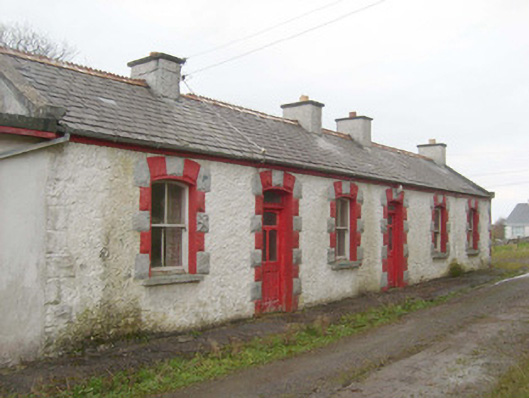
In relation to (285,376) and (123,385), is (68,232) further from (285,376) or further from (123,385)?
(285,376)

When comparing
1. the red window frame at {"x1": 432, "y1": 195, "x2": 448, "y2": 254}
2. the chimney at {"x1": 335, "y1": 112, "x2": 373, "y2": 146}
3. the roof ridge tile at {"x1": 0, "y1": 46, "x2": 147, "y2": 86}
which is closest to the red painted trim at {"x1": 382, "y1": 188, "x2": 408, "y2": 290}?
the chimney at {"x1": 335, "y1": 112, "x2": 373, "y2": 146}

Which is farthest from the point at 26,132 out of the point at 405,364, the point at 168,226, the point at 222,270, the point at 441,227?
the point at 441,227

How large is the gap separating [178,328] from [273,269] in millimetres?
3137

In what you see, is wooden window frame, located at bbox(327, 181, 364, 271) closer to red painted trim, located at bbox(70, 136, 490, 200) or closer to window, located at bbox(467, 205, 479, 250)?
red painted trim, located at bbox(70, 136, 490, 200)

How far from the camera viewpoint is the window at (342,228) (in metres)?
14.1

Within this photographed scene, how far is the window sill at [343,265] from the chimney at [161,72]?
5.48 metres

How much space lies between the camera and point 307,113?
15.7 m

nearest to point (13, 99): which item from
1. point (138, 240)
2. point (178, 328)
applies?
point (138, 240)

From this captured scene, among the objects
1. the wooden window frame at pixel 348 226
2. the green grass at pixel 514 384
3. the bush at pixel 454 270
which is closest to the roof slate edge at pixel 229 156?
the wooden window frame at pixel 348 226

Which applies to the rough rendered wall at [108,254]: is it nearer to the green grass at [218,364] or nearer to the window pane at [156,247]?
the window pane at [156,247]

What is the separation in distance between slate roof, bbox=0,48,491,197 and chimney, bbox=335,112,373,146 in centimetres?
155

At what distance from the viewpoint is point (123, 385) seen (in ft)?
22.1

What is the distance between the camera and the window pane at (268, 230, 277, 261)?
12.0m

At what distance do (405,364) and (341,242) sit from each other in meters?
6.76
